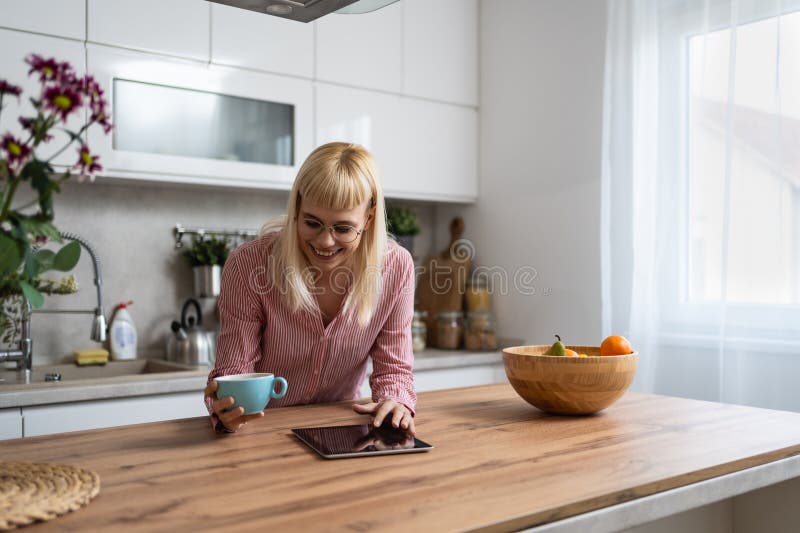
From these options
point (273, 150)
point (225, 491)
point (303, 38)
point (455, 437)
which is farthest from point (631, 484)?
point (303, 38)

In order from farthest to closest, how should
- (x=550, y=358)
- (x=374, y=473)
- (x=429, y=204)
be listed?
(x=429, y=204)
(x=550, y=358)
(x=374, y=473)

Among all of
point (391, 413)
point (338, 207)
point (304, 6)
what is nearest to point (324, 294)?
point (338, 207)

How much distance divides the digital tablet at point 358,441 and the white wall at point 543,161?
187cm

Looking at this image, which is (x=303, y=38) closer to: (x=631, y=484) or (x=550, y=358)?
(x=550, y=358)

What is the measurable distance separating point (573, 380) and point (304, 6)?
1.00 metres

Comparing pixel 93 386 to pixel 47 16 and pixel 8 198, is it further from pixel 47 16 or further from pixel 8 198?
pixel 8 198

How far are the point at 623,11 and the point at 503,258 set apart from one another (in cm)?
121

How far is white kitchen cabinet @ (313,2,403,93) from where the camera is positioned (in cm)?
309

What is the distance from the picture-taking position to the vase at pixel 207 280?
9.88 ft

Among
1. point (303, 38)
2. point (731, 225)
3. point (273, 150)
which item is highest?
point (303, 38)

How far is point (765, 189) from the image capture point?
2.41m

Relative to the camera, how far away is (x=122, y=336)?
2869 mm

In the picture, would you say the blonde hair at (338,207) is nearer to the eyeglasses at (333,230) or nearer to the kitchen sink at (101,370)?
the eyeglasses at (333,230)

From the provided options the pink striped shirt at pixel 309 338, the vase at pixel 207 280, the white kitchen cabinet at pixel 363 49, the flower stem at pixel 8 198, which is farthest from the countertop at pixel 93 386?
the flower stem at pixel 8 198
